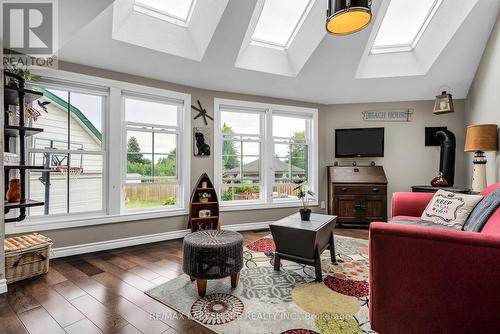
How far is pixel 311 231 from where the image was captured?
7.57 ft

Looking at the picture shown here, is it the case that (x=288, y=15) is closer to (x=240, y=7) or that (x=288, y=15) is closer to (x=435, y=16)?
(x=240, y=7)

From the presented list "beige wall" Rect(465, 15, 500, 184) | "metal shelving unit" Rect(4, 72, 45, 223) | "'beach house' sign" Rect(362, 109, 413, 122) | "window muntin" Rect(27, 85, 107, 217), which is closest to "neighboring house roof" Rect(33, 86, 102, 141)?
"window muntin" Rect(27, 85, 107, 217)

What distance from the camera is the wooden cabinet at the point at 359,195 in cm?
444

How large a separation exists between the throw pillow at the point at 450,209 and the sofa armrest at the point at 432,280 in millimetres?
1315

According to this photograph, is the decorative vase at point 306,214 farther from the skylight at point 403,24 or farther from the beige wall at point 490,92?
the skylight at point 403,24

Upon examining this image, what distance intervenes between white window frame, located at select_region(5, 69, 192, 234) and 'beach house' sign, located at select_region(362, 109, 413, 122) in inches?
131

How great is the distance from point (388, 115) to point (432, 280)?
13.4 ft

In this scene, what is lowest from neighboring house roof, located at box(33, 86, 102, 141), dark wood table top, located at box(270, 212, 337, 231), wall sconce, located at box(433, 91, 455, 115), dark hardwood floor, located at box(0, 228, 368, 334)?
dark hardwood floor, located at box(0, 228, 368, 334)

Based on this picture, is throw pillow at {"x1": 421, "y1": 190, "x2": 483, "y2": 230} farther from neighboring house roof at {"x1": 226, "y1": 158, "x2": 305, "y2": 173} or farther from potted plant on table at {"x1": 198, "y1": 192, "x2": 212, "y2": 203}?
potted plant on table at {"x1": 198, "y1": 192, "x2": 212, "y2": 203}

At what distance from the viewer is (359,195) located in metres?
4.49

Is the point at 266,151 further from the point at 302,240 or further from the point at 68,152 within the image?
the point at 68,152

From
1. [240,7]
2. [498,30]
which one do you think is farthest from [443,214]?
[240,7]

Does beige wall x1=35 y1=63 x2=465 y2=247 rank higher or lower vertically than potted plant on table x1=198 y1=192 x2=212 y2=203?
higher

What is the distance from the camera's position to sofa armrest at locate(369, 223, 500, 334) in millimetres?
1246
